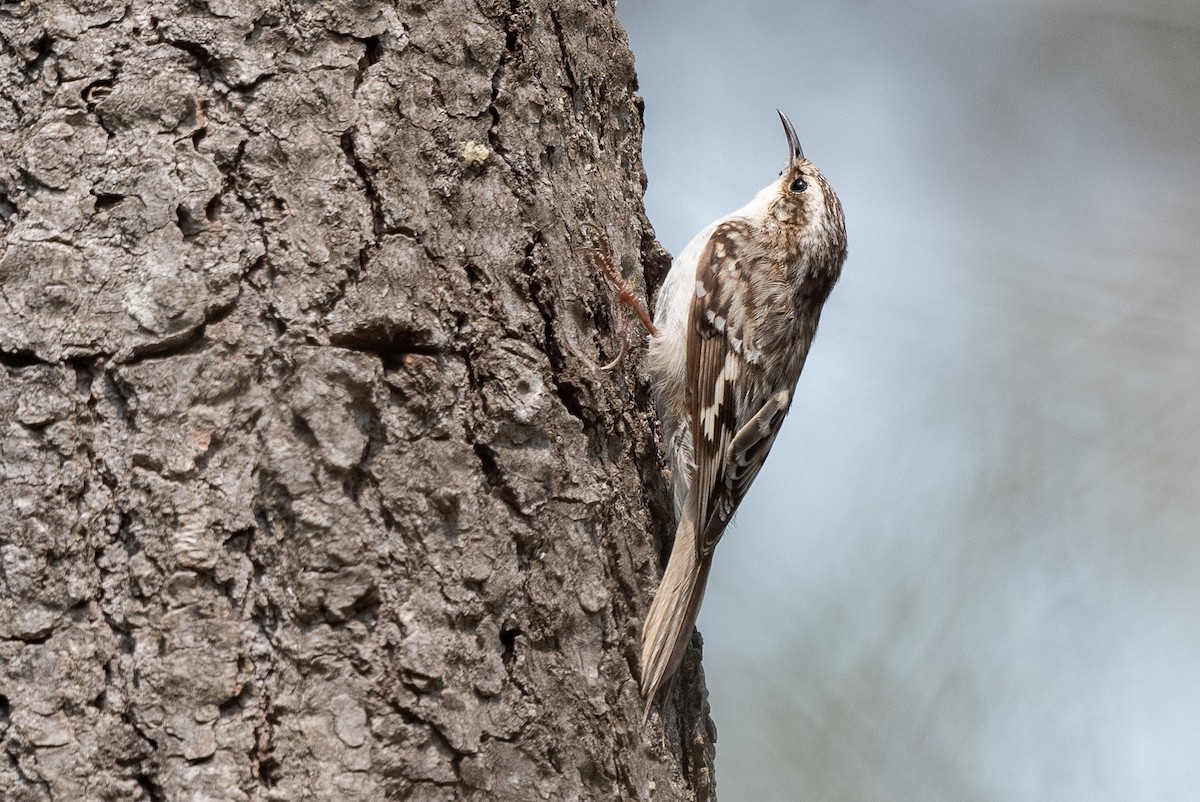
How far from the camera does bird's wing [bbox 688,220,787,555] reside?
2428 mm

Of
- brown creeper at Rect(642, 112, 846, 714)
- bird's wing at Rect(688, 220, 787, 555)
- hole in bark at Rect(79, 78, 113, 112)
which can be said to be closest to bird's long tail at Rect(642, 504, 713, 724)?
brown creeper at Rect(642, 112, 846, 714)

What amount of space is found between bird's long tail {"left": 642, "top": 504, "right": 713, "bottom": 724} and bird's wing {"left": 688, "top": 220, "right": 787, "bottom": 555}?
25 cm

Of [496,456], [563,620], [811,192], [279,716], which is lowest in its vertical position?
[279,716]

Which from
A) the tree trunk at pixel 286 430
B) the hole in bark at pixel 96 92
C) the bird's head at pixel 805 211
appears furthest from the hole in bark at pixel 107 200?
the bird's head at pixel 805 211

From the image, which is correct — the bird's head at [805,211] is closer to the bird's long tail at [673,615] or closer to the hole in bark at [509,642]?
the bird's long tail at [673,615]

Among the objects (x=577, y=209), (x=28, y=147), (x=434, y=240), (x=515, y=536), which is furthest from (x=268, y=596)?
(x=577, y=209)

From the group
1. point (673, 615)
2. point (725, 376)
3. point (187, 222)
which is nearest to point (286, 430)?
point (187, 222)

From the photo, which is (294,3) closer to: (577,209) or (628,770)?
(577,209)

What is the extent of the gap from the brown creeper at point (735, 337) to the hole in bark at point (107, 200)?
1.07 m

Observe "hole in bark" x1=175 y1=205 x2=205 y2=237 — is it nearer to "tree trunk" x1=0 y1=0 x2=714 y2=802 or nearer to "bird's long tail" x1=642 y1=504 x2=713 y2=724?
"tree trunk" x1=0 y1=0 x2=714 y2=802

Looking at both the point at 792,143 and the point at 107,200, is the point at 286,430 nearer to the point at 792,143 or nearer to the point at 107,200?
the point at 107,200

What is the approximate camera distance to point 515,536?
59.7 inches

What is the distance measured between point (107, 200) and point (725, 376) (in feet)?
5.16

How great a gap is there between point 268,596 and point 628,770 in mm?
599
